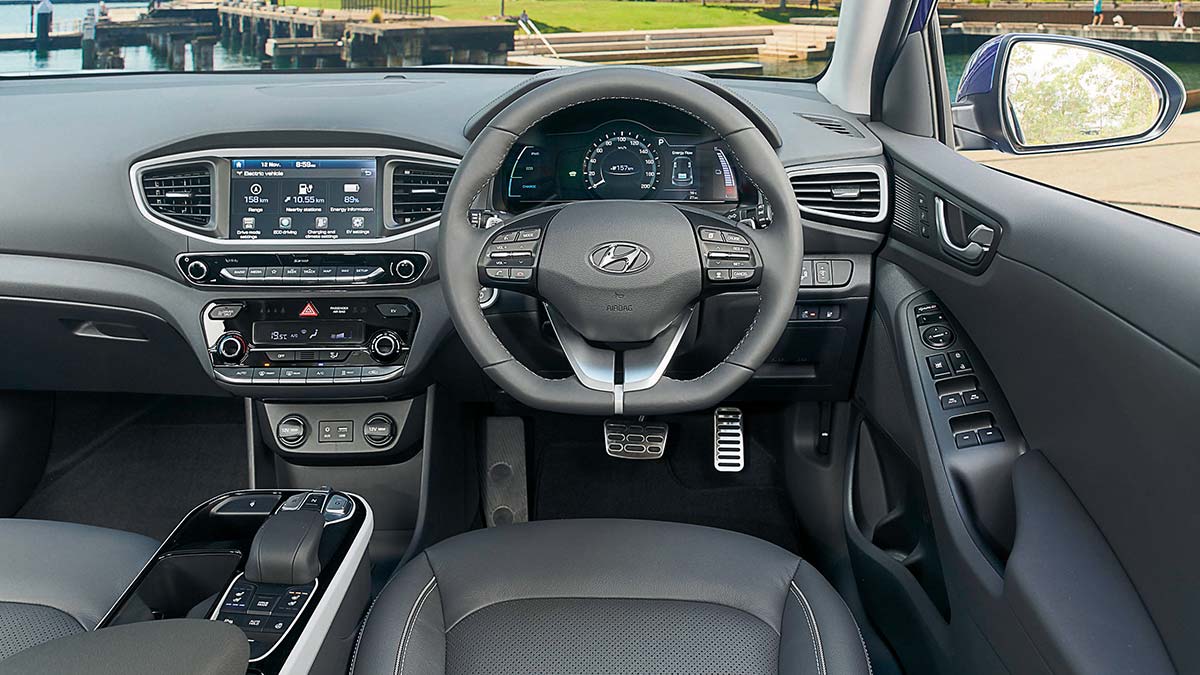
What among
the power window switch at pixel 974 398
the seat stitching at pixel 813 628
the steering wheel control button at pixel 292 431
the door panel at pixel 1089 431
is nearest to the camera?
the door panel at pixel 1089 431

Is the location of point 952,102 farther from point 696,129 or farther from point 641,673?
point 641,673

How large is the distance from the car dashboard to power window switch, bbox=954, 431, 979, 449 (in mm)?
486

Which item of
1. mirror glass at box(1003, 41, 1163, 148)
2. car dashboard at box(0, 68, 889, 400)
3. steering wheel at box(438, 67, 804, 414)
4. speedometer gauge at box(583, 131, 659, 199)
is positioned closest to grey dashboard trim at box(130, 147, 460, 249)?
car dashboard at box(0, 68, 889, 400)

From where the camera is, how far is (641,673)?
1350 millimetres

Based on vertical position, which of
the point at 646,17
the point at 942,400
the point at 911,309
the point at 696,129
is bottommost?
the point at 942,400

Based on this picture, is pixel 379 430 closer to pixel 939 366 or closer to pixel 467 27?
pixel 467 27

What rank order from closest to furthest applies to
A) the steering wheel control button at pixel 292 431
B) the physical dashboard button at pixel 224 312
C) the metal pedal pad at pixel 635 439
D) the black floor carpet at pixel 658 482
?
the physical dashboard button at pixel 224 312 < the steering wheel control button at pixel 292 431 < the metal pedal pad at pixel 635 439 < the black floor carpet at pixel 658 482

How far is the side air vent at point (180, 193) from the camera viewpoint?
192 centimetres

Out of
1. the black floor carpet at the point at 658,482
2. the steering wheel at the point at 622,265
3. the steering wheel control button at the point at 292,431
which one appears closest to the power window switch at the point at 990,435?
the steering wheel at the point at 622,265

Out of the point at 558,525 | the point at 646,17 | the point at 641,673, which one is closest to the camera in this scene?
the point at 641,673

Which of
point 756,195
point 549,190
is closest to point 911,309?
point 756,195

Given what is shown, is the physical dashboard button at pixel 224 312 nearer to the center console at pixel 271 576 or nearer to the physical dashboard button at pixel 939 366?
the center console at pixel 271 576

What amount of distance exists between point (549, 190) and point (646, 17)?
0.73 m

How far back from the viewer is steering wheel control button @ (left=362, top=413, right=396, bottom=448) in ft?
7.07
